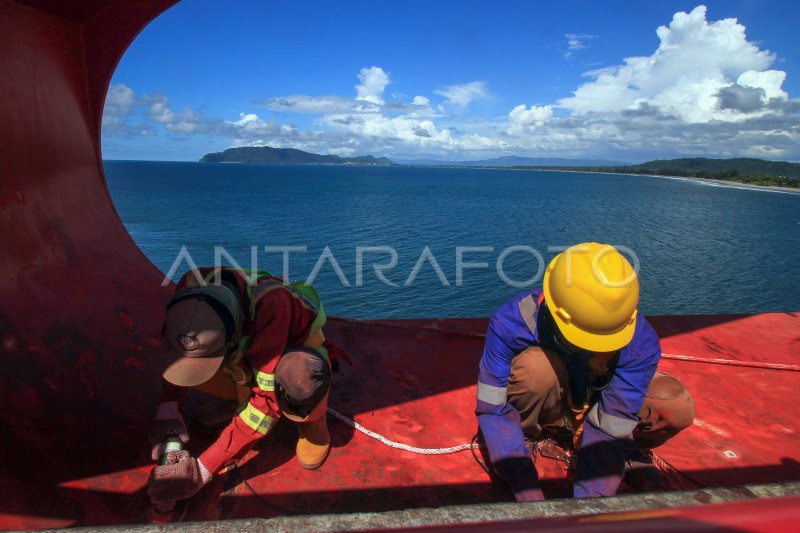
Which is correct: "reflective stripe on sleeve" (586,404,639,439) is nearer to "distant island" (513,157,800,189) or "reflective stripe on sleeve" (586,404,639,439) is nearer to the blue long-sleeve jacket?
the blue long-sleeve jacket

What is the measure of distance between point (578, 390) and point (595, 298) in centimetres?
65

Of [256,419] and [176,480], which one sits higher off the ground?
[256,419]

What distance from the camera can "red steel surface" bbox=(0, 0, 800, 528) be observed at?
2211 millimetres

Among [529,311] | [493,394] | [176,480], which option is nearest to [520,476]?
[493,394]

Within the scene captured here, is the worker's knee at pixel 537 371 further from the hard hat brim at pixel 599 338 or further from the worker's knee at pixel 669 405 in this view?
the worker's knee at pixel 669 405

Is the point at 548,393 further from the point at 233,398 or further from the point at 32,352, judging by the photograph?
the point at 32,352

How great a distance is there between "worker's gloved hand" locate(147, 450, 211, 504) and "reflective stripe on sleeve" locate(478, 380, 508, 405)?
1.29 meters

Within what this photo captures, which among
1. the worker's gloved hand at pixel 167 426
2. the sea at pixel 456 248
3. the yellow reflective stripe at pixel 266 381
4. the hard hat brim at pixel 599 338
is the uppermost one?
the hard hat brim at pixel 599 338

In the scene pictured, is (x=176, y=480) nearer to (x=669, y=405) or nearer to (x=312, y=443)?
(x=312, y=443)

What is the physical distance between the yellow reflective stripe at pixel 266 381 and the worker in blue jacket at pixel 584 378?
0.98 metres

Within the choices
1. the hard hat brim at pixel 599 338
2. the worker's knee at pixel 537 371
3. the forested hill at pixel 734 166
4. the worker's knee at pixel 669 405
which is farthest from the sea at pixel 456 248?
the forested hill at pixel 734 166

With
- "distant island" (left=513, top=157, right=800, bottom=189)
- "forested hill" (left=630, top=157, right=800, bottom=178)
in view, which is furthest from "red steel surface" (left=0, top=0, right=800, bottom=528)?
"forested hill" (left=630, top=157, right=800, bottom=178)

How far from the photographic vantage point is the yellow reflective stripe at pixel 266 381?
1.96 metres

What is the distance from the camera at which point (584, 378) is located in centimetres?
231
